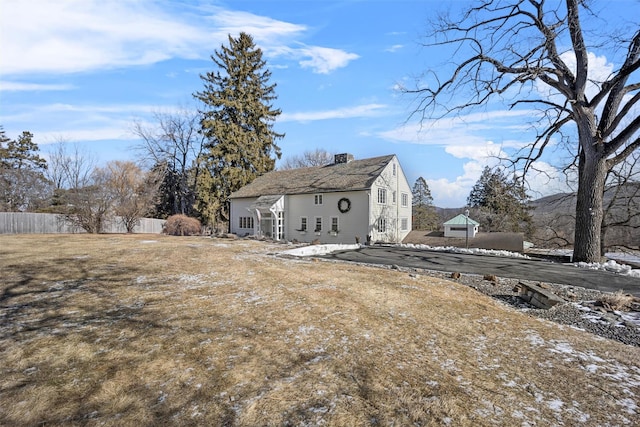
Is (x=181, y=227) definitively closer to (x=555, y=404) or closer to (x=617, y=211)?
(x=555, y=404)

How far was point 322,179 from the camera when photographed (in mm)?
24297

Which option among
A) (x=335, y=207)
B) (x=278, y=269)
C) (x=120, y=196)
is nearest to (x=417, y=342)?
(x=278, y=269)

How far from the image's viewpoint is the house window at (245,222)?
90.9ft

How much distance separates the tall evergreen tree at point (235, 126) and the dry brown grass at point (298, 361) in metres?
25.4

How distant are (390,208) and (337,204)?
4001mm

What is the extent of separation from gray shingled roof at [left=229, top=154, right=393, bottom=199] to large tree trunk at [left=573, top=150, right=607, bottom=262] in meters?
11.1

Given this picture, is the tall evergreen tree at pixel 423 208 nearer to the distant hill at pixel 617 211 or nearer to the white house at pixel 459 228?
the white house at pixel 459 228

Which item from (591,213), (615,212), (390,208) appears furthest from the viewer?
(390,208)

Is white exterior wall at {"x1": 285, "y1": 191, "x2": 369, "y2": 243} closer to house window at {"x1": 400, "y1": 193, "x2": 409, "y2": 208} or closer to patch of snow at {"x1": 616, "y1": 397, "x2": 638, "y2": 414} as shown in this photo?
house window at {"x1": 400, "y1": 193, "x2": 409, "y2": 208}

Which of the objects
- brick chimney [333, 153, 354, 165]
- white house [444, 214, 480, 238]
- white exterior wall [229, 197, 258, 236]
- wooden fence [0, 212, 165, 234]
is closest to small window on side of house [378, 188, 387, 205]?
white house [444, 214, 480, 238]

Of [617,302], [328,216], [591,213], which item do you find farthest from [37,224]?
[591,213]

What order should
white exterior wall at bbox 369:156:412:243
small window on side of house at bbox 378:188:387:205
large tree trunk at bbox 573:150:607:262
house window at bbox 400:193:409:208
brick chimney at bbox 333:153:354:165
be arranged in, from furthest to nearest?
brick chimney at bbox 333:153:354:165 → house window at bbox 400:193:409:208 → small window on side of house at bbox 378:188:387:205 → white exterior wall at bbox 369:156:412:243 → large tree trunk at bbox 573:150:607:262

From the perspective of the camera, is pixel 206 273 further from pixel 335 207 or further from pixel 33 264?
pixel 335 207

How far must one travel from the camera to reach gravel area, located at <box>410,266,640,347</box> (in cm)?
459
